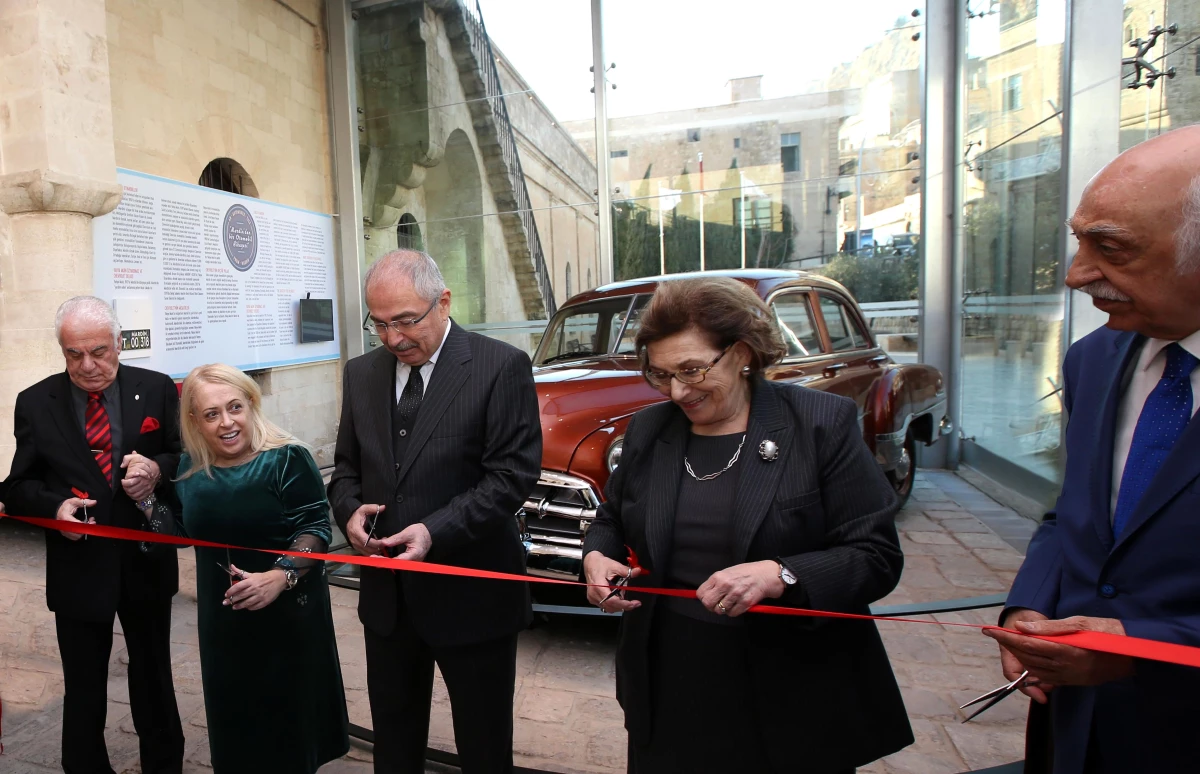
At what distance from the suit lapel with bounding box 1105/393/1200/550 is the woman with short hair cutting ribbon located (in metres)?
0.52

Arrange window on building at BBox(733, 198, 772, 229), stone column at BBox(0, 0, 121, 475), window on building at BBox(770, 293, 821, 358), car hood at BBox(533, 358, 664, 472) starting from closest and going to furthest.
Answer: car hood at BBox(533, 358, 664, 472) < window on building at BBox(770, 293, 821, 358) < stone column at BBox(0, 0, 121, 475) < window on building at BBox(733, 198, 772, 229)

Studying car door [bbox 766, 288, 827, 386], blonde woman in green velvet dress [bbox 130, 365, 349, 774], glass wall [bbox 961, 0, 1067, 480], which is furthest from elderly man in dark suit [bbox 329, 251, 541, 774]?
glass wall [bbox 961, 0, 1067, 480]

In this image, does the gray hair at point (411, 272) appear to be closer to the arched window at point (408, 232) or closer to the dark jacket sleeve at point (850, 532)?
the dark jacket sleeve at point (850, 532)

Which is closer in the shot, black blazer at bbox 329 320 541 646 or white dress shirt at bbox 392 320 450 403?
black blazer at bbox 329 320 541 646

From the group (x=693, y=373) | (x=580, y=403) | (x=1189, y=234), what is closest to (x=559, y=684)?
(x=580, y=403)

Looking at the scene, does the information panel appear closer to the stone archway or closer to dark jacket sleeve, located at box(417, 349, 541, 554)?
the stone archway

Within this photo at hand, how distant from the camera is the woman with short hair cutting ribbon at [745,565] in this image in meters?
1.54

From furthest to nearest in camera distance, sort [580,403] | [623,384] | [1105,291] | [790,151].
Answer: [790,151] < [623,384] < [580,403] < [1105,291]

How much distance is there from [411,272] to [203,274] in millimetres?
6164

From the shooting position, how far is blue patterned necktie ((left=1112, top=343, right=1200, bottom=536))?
4.02ft

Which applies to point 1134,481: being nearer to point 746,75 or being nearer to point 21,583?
point 21,583

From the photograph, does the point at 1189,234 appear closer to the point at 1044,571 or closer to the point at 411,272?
the point at 1044,571

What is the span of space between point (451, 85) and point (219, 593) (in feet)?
28.9

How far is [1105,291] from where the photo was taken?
1.20 m
